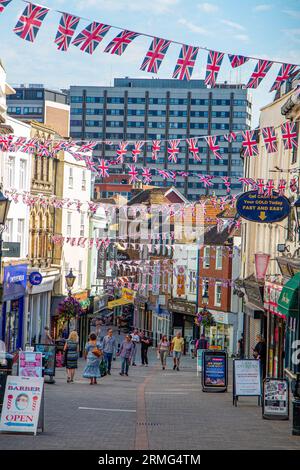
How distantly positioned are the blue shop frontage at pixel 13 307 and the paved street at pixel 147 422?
47.6 ft

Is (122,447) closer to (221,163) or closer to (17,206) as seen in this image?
(17,206)

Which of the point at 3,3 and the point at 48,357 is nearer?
the point at 3,3

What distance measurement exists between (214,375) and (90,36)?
47.9 feet

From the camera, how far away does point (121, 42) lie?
17.6 meters

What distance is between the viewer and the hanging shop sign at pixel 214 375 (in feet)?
94.7

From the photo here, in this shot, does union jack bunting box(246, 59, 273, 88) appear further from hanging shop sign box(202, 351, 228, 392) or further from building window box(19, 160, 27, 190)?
building window box(19, 160, 27, 190)

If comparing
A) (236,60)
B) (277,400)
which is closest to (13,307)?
(277,400)

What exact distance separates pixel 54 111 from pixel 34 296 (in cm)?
2107

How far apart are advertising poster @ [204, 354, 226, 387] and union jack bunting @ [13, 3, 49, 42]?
14458 mm

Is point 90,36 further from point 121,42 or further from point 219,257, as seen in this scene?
point 219,257

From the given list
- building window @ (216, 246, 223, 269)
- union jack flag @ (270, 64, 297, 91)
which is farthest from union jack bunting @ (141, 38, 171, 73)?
building window @ (216, 246, 223, 269)

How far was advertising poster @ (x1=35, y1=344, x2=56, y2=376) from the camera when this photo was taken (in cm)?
2912

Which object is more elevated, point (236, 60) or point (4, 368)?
point (236, 60)
